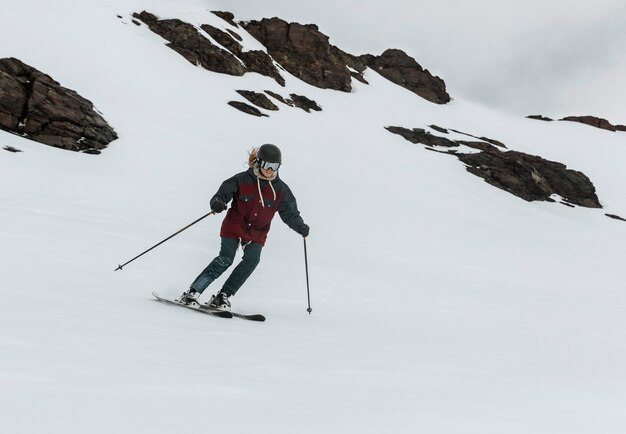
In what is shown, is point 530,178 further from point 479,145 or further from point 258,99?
point 258,99

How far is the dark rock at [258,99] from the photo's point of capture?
35.6 m

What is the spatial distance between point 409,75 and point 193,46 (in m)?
37.4

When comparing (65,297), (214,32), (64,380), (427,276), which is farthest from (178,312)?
(214,32)

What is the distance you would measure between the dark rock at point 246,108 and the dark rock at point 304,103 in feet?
25.2

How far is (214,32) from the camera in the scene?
47.0 meters

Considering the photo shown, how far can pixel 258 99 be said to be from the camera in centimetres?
3594

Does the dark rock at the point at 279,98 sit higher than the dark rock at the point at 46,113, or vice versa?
the dark rock at the point at 279,98

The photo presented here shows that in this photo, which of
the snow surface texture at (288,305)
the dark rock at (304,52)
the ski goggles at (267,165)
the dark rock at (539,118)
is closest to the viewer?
the snow surface texture at (288,305)

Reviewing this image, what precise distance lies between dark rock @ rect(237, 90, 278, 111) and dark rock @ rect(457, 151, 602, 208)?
15.9 m

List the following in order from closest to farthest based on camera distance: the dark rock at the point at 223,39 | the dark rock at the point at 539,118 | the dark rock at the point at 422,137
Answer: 1. the dark rock at the point at 422,137
2. the dark rock at the point at 223,39
3. the dark rock at the point at 539,118

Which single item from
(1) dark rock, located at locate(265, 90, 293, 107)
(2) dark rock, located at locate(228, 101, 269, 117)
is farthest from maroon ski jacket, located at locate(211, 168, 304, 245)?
(1) dark rock, located at locate(265, 90, 293, 107)

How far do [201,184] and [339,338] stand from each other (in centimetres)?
1257

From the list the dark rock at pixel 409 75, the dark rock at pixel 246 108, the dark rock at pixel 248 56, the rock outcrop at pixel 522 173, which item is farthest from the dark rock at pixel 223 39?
the dark rock at pixel 409 75

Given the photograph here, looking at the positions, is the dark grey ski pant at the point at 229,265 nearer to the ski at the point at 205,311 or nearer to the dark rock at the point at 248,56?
the ski at the point at 205,311
